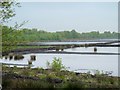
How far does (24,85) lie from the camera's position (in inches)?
340

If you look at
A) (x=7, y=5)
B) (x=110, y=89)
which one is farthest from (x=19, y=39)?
(x=110, y=89)

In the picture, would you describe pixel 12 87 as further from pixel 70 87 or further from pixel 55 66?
pixel 55 66

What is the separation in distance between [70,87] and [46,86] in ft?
2.25

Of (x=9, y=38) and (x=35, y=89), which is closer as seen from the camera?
(x=35, y=89)

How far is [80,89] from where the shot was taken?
807 cm

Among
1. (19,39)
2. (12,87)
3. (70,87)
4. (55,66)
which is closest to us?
(70,87)

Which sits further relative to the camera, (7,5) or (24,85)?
(7,5)

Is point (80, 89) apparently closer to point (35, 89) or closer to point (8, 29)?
point (35, 89)

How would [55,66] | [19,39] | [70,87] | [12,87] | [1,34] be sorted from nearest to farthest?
1. [70,87]
2. [12,87]
3. [1,34]
4. [19,39]
5. [55,66]

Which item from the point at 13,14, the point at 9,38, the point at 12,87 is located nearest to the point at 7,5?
the point at 13,14

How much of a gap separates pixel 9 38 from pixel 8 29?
1.09ft

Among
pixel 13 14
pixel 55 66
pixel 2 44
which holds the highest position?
pixel 13 14

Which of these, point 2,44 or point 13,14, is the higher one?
point 13,14

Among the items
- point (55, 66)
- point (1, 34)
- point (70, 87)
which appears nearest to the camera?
point (70, 87)
